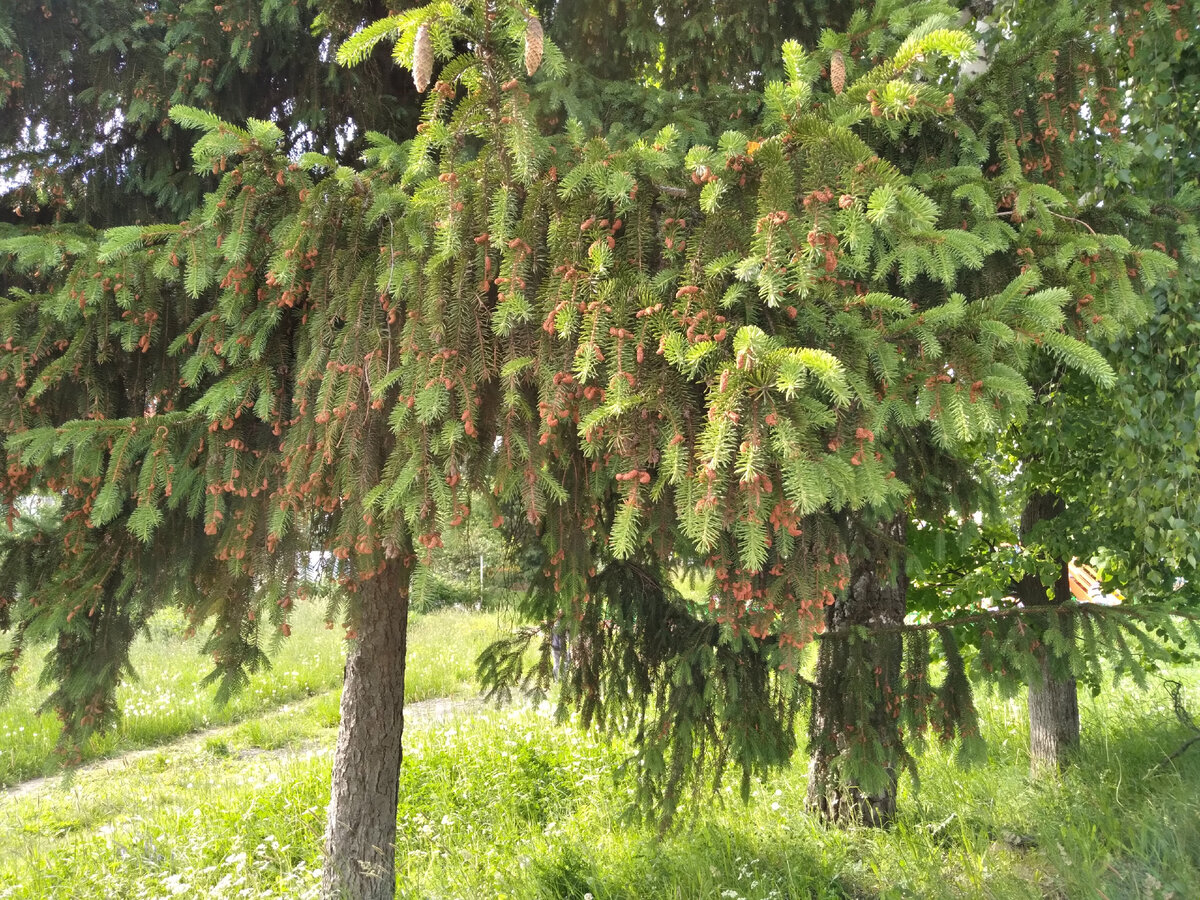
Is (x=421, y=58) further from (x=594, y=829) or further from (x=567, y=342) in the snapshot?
(x=594, y=829)

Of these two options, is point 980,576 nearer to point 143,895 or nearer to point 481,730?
point 481,730

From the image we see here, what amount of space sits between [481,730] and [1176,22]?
7073mm

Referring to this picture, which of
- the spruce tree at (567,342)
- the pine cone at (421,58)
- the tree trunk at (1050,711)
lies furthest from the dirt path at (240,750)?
the pine cone at (421,58)

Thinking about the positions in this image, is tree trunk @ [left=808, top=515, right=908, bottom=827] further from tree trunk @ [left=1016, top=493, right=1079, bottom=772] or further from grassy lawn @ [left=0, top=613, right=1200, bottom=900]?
tree trunk @ [left=1016, top=493, right=1079, bottom=772]

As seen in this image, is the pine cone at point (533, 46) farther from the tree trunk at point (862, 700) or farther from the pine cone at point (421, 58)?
the tree trunk at point (862, 700)

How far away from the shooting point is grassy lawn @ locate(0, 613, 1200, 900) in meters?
3.88

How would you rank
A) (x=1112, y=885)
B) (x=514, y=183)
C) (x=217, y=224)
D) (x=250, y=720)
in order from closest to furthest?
(x=514, y=183), (x=217, y=224), (x=1112, y=885), (x=250, y=720)

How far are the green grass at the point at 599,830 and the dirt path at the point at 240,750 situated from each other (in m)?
0.27

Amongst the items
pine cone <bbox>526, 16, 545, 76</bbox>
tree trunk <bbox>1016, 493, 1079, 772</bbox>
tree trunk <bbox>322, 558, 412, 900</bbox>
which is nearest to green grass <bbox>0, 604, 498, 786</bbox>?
tree trunk <bbox>322, 558, 412, 900</bbox>

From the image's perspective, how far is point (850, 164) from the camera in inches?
79.1

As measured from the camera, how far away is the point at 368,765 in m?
4.24

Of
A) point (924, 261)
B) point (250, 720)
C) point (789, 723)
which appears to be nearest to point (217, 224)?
point (924, 261)

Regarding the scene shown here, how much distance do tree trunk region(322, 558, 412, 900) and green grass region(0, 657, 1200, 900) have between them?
0.54 metres

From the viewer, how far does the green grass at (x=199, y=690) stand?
786 centimetres
